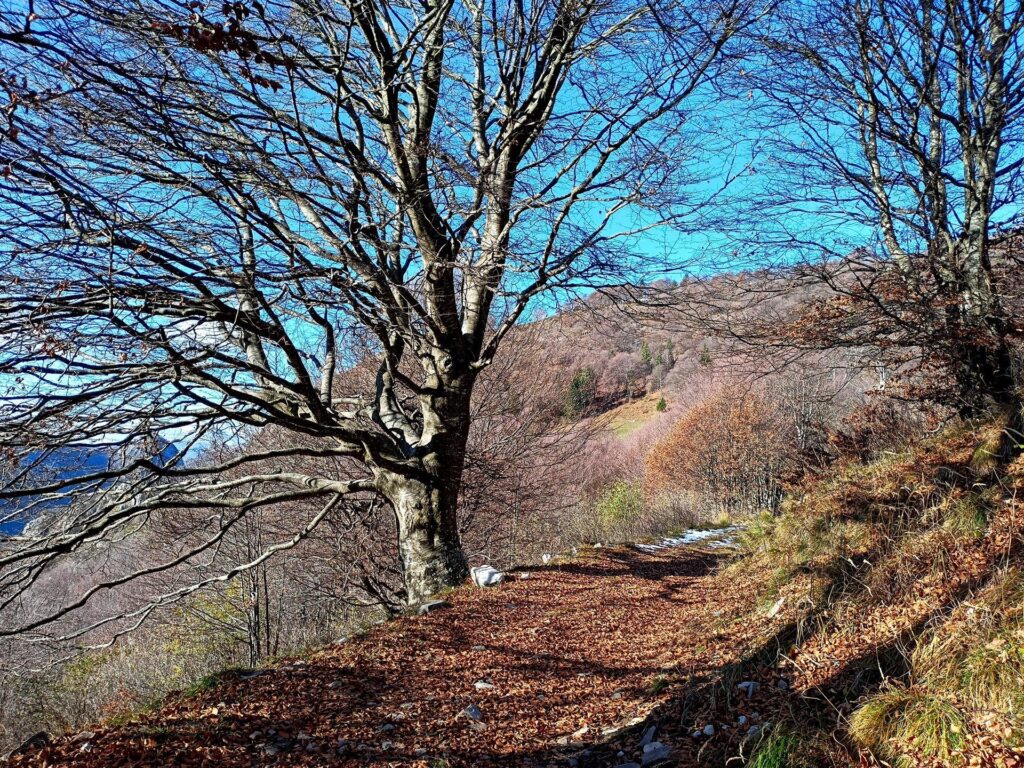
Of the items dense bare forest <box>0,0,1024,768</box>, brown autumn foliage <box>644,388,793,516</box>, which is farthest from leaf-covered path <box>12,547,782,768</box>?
brown autumn foliage <box>644,388,793,516</box>

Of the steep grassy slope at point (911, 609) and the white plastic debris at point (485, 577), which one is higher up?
the white plastic debris at point (485, 577)

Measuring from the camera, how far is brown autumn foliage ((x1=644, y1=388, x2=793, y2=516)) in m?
22.8

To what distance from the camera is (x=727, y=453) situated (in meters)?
24.5

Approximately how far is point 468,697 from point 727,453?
22.6 m

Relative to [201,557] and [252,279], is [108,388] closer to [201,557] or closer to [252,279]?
[252,279]

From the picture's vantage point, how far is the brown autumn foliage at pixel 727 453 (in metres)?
22.8

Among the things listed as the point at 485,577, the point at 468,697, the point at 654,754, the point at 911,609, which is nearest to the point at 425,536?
the point at 485,577

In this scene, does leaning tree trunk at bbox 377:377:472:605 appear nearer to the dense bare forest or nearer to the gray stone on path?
the dense bare forest

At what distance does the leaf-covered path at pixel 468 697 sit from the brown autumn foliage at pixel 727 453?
17.1 meters

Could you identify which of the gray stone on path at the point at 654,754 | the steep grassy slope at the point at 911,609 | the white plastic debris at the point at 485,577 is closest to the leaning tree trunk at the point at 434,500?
the white plastic debris at the point at 485,577

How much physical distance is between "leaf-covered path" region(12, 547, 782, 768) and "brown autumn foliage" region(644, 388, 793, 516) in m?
17.1

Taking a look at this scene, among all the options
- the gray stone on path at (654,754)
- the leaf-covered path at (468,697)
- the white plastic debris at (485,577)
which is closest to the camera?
the gray stone on path at (654,754)

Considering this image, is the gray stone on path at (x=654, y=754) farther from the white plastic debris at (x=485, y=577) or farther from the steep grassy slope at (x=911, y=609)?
the white plastic debris at (x=485, y=577)

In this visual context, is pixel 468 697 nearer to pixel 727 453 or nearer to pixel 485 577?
pixel 485 577
